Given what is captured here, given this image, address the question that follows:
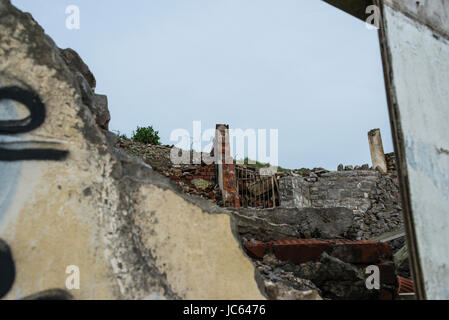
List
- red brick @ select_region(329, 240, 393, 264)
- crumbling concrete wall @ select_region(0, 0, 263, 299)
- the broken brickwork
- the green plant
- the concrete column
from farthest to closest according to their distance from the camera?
the green plant, the concrete column, red brick @ select_region(329, 240, 393, 264), the broken brickwork, crumbling concrete wall @ select_region(0, 0, 263, 299)

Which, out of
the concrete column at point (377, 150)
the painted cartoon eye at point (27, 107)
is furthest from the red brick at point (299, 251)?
the concrete column at point (377, 150)

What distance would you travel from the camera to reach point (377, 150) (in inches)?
439

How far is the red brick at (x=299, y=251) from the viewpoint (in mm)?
2584

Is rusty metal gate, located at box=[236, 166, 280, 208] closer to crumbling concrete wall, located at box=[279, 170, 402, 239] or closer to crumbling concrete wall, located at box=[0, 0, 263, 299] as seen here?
crumbling concrete wall, located at box=[279, 170, 402, 239]

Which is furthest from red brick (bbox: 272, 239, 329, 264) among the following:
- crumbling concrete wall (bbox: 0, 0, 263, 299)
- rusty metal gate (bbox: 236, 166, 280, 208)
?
rusty metal gate (bbox: 236, 166, 280, 208)

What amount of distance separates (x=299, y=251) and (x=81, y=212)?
157cm

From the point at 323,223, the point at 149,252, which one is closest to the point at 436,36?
the point at 323,223

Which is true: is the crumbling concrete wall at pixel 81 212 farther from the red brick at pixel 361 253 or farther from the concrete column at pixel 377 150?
the concrete column at pixel 377 150

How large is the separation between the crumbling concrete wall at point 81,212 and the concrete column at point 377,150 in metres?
9.94

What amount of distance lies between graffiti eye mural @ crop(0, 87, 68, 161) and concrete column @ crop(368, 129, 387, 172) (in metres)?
10.4

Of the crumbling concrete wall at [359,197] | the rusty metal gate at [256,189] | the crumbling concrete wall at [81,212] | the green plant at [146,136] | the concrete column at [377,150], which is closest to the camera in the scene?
the crumbling concrete wall at [81,212]

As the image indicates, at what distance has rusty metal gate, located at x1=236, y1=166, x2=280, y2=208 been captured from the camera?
8469 millimetres

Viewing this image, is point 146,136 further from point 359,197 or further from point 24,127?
point 24,127

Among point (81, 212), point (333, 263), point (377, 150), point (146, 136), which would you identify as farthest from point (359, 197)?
point (81, 212)
